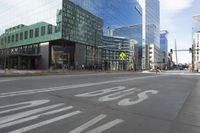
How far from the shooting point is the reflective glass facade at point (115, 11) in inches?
3034

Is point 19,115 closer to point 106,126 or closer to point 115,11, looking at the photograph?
point 106,126

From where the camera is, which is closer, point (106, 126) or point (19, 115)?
point (106, 126)

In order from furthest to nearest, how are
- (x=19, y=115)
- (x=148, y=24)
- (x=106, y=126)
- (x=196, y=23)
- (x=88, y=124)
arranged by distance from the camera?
(x=196, y=23) → (x=148, y=24) → (x=19, y=115) → (x=88, y=124) → (x=106, y=126)

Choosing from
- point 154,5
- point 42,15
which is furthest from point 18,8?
point 154,5

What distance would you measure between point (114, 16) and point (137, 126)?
98.5 metres

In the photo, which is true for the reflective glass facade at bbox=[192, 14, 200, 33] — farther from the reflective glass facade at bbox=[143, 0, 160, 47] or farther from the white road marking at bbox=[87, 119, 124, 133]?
the white road marking at bbox=[87, 119, 124, 133]

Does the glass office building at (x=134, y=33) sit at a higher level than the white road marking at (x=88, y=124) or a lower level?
higher

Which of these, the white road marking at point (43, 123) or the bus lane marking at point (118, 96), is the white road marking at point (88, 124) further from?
the bus lane marking at point (118, 96)

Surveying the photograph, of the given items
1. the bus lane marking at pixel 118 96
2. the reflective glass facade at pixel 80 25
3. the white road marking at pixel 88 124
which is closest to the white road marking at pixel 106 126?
the white road marking at pixel 88 124

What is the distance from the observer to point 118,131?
15.7 feet

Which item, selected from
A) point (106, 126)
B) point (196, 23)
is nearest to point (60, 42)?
point (106, 126)

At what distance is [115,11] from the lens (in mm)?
99000

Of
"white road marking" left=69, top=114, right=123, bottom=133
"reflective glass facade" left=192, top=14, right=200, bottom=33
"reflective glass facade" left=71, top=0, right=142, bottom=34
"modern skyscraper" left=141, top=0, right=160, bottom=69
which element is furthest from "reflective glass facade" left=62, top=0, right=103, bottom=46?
"reflective glass facade" left=192, top=14, right=200, bottom=33

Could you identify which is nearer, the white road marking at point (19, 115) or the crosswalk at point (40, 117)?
the crosswalk at point (40, 117)
